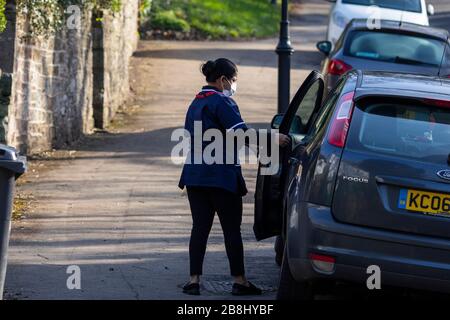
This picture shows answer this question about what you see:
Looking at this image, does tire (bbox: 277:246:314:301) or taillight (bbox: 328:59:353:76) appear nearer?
tire (bbox: 277:246:314:301)

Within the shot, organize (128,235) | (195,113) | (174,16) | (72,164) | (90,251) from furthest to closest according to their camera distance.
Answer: (174,16)
(72,164)
(128,235)
(90,251)
(195,113)

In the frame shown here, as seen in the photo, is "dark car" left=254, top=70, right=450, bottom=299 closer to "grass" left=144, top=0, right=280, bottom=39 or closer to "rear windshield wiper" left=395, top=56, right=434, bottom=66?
"rear windshield wiper" left=395, top=56, right=434, bottom=66

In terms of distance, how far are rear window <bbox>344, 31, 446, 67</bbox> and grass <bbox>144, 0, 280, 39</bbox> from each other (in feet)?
38.1

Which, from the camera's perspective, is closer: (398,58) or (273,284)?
(273,284)

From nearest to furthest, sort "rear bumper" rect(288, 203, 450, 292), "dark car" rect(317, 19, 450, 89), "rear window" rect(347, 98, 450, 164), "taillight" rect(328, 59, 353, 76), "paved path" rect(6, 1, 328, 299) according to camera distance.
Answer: "rear bumper" rect(288, 203, 450, 292) < "rear window" rect(347, 98, 450, 164) < "paved path" rect(6, 1, 328, 299) < "taillight" rect(328, 59, 353, 76) < "dark car" rect(317, 19, 450, 89)

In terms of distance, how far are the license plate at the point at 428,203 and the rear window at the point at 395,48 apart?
7.73 m

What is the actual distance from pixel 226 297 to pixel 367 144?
1.89 metres

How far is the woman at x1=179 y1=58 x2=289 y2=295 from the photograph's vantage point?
777cm

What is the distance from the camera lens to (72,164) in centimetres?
1334

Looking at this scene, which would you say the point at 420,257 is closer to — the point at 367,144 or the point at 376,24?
the point at 367,144

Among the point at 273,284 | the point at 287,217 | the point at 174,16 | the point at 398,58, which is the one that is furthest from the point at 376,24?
the point at 174,16

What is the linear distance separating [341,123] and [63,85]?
799 cm

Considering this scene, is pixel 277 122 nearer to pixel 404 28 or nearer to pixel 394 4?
pixel 404 28

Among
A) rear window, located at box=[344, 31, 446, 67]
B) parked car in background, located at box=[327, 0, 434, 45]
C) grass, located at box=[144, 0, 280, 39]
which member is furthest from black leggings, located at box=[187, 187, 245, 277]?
grass, located at box=[144, 0, 280, 39]
